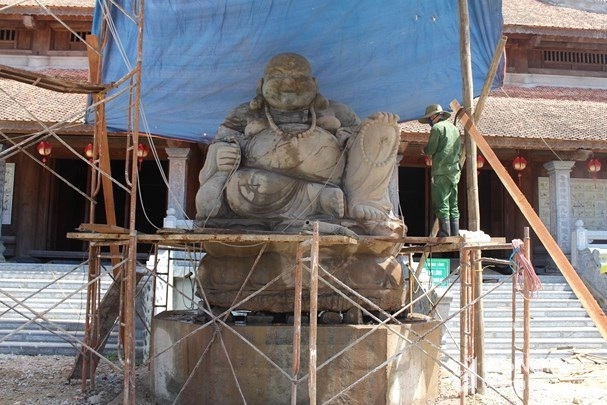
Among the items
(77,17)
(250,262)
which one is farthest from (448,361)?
(77,17)

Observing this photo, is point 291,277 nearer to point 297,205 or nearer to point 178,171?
point 297,205

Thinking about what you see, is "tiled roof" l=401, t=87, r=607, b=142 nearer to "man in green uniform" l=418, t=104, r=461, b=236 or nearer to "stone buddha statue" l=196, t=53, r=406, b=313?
"man in green uniform" l=418, t=104, r=461, b=236

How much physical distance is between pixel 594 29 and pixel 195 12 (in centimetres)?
1053

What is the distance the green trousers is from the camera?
523 centimetres

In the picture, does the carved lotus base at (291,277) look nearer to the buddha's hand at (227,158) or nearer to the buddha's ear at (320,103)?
the buddha's hand at (227,158)

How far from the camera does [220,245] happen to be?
4.75m

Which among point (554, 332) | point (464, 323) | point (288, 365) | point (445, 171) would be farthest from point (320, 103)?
point (554, 332)

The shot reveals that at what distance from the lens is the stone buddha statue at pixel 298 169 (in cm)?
484

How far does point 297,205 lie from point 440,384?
2436 millimetres

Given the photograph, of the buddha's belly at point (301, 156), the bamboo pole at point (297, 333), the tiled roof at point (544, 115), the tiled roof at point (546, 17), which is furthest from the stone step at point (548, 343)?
the tiled roof at point (546, 17)

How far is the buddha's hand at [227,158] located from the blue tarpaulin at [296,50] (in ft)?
6.76

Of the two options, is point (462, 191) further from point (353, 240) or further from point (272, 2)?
point (353, 240)

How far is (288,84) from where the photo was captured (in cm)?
540

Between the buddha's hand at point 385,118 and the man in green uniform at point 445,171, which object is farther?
the man in green uniform at point 445,171
